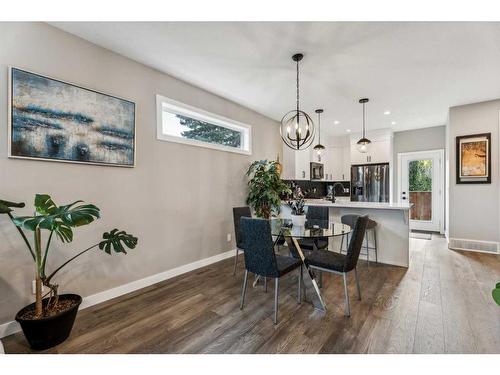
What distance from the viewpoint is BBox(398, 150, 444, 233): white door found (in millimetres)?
5953

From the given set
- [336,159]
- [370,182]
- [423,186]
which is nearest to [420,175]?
[423,186]

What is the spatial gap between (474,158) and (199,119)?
4.99m

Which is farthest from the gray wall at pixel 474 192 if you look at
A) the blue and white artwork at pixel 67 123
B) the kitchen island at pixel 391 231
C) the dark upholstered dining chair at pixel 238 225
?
the blue and white artwork at pixel 67 123

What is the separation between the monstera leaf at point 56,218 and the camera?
1.60 metres

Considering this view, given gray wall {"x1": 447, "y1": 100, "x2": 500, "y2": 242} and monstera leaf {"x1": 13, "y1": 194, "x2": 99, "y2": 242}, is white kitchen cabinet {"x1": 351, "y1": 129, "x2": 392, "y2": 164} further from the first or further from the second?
monstera leaf {"x1": 13, "y1": 194, "x2": 99, "y2": 242}

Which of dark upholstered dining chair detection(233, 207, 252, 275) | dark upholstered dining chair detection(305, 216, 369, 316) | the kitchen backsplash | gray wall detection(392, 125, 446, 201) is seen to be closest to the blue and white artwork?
dark upholstered dining chair detection(233, 207, 252, 275)

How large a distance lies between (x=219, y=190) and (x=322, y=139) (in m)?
3.98

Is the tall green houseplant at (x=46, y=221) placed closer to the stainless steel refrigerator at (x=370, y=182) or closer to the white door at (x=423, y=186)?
the stainless steel refrigerator at (x=370, y=182)

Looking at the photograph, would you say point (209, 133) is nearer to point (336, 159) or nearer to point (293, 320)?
point (293, 320)

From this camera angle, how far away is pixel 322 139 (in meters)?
6.68

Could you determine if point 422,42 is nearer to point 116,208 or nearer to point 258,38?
point 258,38

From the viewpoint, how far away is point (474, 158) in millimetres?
4371

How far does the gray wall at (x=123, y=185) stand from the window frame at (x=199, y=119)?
0.26 ft

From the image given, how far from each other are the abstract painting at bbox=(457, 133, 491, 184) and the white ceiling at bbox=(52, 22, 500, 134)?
731mm
